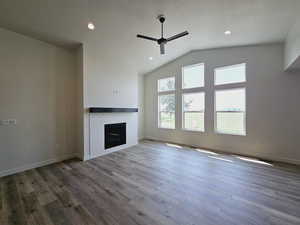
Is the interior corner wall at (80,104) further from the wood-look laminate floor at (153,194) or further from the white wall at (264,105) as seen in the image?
the white wall at (264,105)

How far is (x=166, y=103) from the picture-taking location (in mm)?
6242

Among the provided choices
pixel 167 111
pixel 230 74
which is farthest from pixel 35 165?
pixel 230 74

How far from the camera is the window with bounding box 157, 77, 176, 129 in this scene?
6023 millimetres

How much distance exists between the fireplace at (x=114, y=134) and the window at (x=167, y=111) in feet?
6.39

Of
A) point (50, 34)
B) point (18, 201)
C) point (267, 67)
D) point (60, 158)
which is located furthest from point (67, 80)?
point (267, 67)

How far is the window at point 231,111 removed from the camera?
444 centimetres

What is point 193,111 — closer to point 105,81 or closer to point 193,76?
point 193,76

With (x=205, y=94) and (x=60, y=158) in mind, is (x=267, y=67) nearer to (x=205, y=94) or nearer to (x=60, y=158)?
(x=205, y=94)

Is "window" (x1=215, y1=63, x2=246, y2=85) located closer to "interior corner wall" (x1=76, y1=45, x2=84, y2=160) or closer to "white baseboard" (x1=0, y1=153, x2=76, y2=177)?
"interior corner wall" (x1=76, y1=45, x2=84, y2=160)

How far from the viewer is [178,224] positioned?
176cm

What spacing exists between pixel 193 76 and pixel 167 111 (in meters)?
1.77

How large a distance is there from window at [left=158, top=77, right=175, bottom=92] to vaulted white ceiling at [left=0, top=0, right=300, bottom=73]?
2.04 metres

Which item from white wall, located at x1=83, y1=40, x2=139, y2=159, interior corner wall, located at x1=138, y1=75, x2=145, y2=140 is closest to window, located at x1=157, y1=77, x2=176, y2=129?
interior corner wall, located at x1=138, y1=75, x2=145, y2=140

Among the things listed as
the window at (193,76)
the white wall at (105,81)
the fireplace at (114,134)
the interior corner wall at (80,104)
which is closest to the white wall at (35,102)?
the interior corner wall at (80,104)
